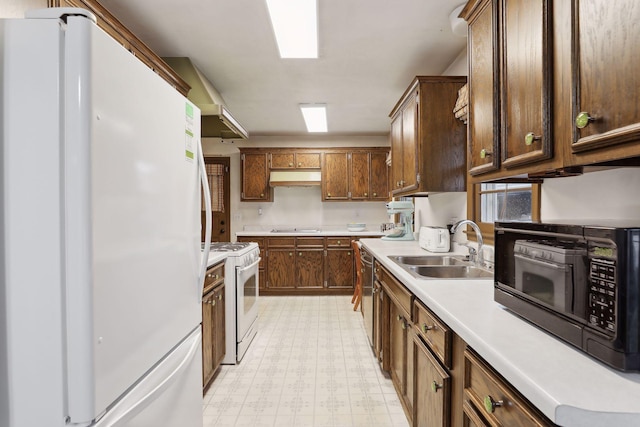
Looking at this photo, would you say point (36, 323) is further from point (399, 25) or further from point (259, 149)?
point (259, 149)

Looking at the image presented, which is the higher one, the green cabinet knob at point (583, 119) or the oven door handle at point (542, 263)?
the green cabinet knob at point (583, 119)

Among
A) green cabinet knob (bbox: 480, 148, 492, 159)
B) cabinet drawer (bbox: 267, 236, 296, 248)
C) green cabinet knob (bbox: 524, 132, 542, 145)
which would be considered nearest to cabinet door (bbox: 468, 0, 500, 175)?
green cabinet knob (bbox: 480, 148, 492, 159)

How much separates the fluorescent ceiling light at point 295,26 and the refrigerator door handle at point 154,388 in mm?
1897

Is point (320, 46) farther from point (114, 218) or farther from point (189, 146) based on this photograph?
point (114, 218)

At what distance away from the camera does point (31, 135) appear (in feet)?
2.73

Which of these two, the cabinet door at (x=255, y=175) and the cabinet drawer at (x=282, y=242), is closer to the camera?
the cabinet drawer at (x=282, y=242)

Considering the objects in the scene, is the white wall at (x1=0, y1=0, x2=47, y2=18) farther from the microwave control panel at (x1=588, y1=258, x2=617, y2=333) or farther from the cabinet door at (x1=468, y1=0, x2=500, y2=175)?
the microwave control panel at (x1=588, y1=258, x2=617, y2=333)

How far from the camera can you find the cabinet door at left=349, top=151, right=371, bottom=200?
18.6 feet

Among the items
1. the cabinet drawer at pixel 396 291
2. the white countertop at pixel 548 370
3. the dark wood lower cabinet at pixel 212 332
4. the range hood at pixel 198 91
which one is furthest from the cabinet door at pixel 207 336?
the white countertop at pixel 548 370

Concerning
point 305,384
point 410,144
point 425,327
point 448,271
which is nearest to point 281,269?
point 305,384

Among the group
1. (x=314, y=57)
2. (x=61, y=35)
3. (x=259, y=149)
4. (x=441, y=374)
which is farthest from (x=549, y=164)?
(x=259, y=149)

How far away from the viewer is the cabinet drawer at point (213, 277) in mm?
2256

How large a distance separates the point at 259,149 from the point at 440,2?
3881 mm

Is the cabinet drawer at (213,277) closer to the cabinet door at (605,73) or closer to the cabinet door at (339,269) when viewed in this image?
the cabinet door at (605,73)
